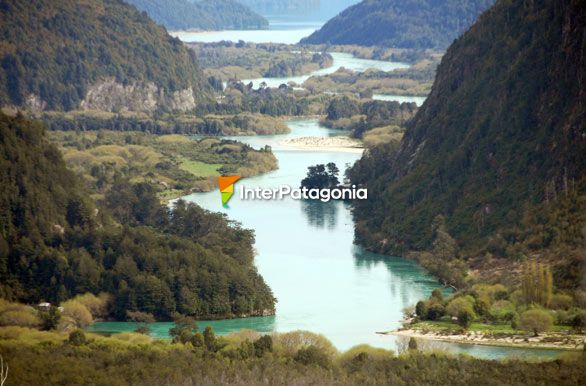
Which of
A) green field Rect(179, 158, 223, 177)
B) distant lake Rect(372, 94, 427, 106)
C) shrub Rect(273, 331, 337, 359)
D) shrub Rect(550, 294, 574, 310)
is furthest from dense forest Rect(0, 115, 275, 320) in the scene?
distant lake Rect(372, 94, 427, 106)

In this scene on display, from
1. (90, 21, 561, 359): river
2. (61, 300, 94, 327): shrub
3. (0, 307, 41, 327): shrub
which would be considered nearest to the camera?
(0, 307, 41, 327): shrub

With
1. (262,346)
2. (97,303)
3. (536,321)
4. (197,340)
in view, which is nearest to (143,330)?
(97,303)

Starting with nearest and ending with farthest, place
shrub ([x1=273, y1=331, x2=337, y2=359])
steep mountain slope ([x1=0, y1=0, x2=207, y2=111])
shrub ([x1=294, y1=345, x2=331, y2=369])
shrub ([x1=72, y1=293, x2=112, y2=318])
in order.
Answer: shrub ([x1=294, y1=345, x2=331, y2=369])
shrub ([x1=273, y1=331, x2=337, y2=359])
shrub ([x1=72, y1=293, x2=112, y2=318])
steep mountain slope ([x1=0, y1=0, x2=207, y2=111])

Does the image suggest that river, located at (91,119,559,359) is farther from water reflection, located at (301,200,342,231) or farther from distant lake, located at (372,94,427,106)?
distant lake, located at (372,94,427,106)

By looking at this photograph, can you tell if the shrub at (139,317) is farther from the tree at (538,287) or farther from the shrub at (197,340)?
the tree at (538,287)

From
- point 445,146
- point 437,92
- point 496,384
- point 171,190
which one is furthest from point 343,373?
point 171,190

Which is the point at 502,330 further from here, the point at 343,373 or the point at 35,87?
the point at 35,87

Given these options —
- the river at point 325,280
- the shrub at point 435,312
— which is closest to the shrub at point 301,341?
the river at point 325,280
